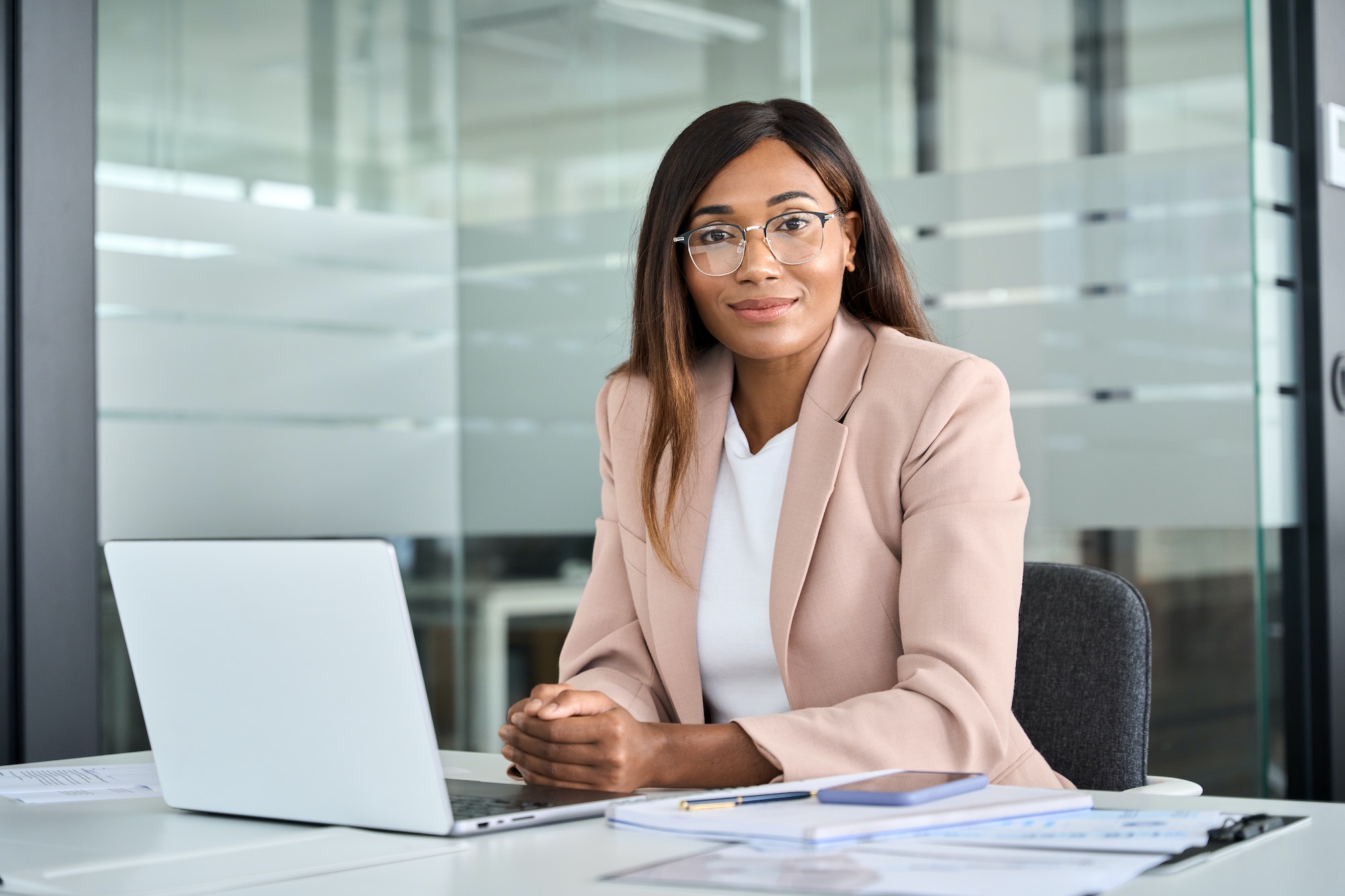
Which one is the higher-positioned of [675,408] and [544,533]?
[675,408]

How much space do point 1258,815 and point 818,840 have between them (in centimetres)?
37

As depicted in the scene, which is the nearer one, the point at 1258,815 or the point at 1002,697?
the point at 1258,815

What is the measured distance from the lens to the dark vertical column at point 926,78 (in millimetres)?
3381

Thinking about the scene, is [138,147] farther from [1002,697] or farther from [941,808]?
[941,808]

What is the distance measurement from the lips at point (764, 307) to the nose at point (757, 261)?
0.09 ft

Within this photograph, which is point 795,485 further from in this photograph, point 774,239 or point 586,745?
point 586,745

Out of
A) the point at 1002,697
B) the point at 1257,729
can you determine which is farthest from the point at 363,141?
the point at 1002,697

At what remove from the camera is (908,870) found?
0.87 metres

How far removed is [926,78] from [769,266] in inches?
73.4

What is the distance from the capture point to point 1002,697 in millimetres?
1447

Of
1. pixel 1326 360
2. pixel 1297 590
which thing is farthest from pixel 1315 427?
pixel 1297 590

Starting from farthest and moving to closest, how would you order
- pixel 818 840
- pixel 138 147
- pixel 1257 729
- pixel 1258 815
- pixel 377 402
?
pixel 377 402 → pixel 138 147 → pixel 1257 729 → pixel 1258 815 → pixel 818 840

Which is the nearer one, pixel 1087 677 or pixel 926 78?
pixel 1087 677

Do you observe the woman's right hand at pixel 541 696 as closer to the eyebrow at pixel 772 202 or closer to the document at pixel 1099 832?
the document at pixel 1099 832
